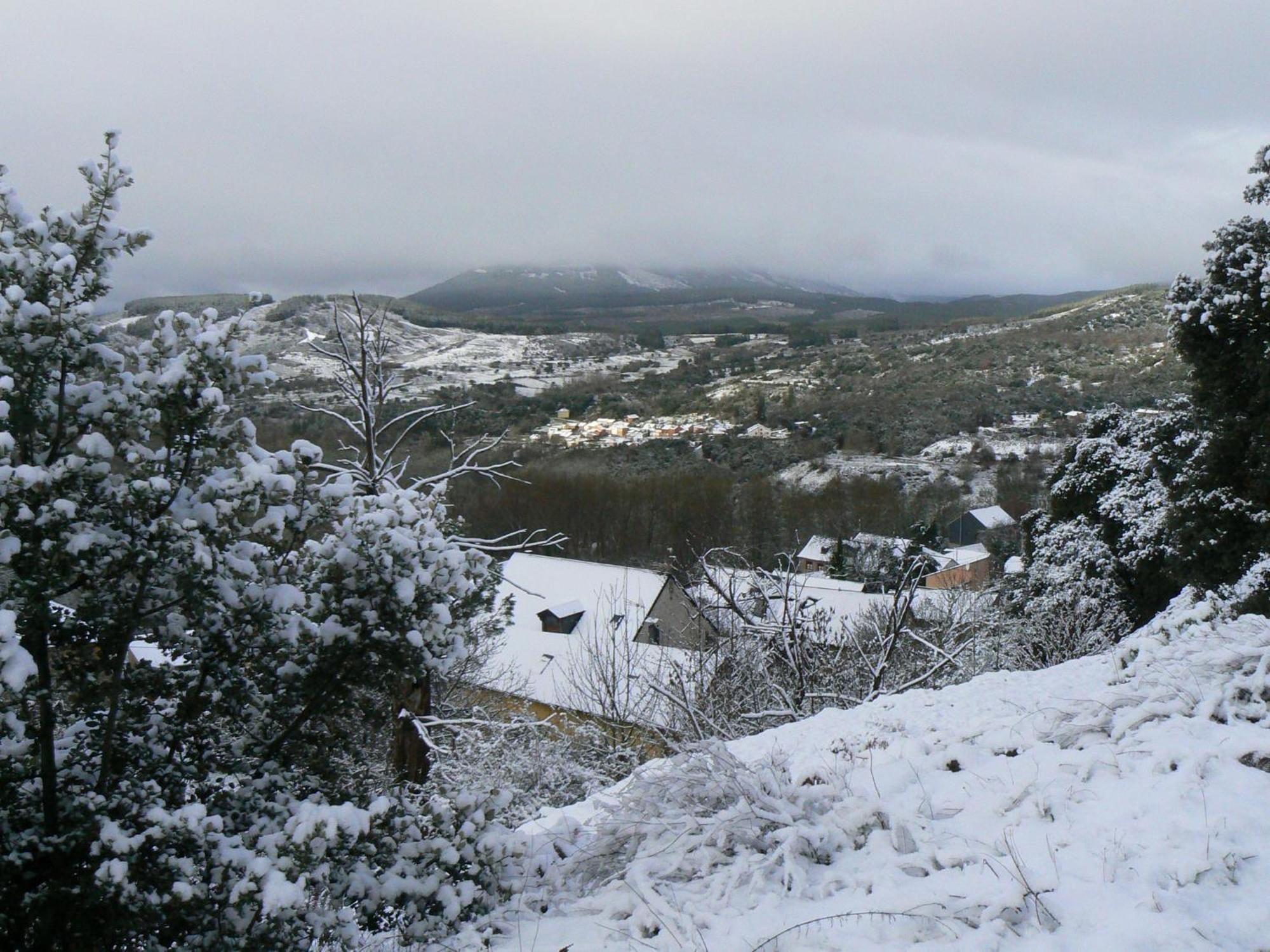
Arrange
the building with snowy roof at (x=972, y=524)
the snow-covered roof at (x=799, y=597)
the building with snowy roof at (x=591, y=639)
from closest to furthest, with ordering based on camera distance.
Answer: the snow-covered roof at (x=799, y=597) → the building with snowy roof at (x=591, y=639) → the building with snowy roof at (x=972, y=524)

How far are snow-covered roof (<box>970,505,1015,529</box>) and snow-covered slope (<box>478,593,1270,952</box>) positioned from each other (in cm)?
4412

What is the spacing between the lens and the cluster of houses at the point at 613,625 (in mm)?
12484

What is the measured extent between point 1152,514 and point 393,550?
15.9 meters

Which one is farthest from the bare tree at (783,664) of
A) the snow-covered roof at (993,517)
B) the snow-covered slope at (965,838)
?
the snow-covered roof at (993,517)

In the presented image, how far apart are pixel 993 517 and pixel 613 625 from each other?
38.5 metres

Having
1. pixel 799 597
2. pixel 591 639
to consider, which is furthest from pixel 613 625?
pixel 591 639

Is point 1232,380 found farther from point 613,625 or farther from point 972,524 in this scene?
point 972,524

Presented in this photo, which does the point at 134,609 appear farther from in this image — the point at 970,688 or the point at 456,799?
the point at 970,688

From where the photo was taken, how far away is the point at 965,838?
338 centimetres

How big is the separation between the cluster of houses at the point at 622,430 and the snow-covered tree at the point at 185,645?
214ft

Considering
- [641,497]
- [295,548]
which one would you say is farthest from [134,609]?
[641,497]

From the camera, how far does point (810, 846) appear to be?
3535 mm

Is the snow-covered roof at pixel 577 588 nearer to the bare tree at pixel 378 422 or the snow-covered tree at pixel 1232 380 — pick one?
the bare tree at pixel 378 422

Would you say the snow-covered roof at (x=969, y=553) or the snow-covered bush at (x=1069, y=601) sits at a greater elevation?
the snow-covered bush at (x=1069, y=601)
